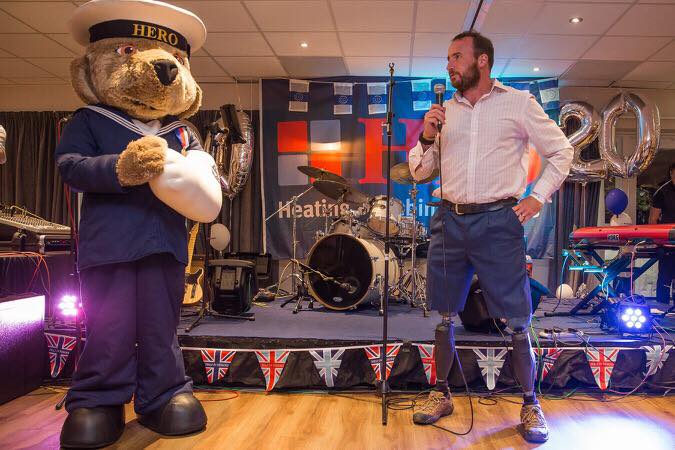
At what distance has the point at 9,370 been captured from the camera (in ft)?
9.11

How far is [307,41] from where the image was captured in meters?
5.55

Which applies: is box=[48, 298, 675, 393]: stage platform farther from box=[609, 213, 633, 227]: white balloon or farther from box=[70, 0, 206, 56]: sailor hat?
box=[609, 213, 633, 227]: white balloon

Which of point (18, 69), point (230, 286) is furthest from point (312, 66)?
point (18, 69)

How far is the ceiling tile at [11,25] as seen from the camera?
196 inches

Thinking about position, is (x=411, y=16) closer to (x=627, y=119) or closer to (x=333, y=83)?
(x=333, y=83)

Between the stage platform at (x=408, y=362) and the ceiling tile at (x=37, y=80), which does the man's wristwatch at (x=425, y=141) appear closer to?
the stage platform at (x=408, y=362)

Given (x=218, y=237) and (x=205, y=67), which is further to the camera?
(x=205, y=67)

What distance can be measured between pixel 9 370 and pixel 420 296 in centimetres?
362

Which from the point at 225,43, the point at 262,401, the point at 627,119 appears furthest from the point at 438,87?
the point at 627,119

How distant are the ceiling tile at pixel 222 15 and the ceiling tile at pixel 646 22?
3.78m

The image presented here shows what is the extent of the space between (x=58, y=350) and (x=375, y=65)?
4.83 meters

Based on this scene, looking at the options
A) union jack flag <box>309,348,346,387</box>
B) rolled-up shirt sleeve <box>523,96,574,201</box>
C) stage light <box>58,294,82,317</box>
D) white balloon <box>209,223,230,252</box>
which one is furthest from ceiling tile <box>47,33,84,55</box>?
rolled-up shirt sleeve <box>523,96,574,201</box>

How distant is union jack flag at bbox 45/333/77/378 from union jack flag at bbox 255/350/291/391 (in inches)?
47.4

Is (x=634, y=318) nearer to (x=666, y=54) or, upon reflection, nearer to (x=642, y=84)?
(x=666, y=54)
